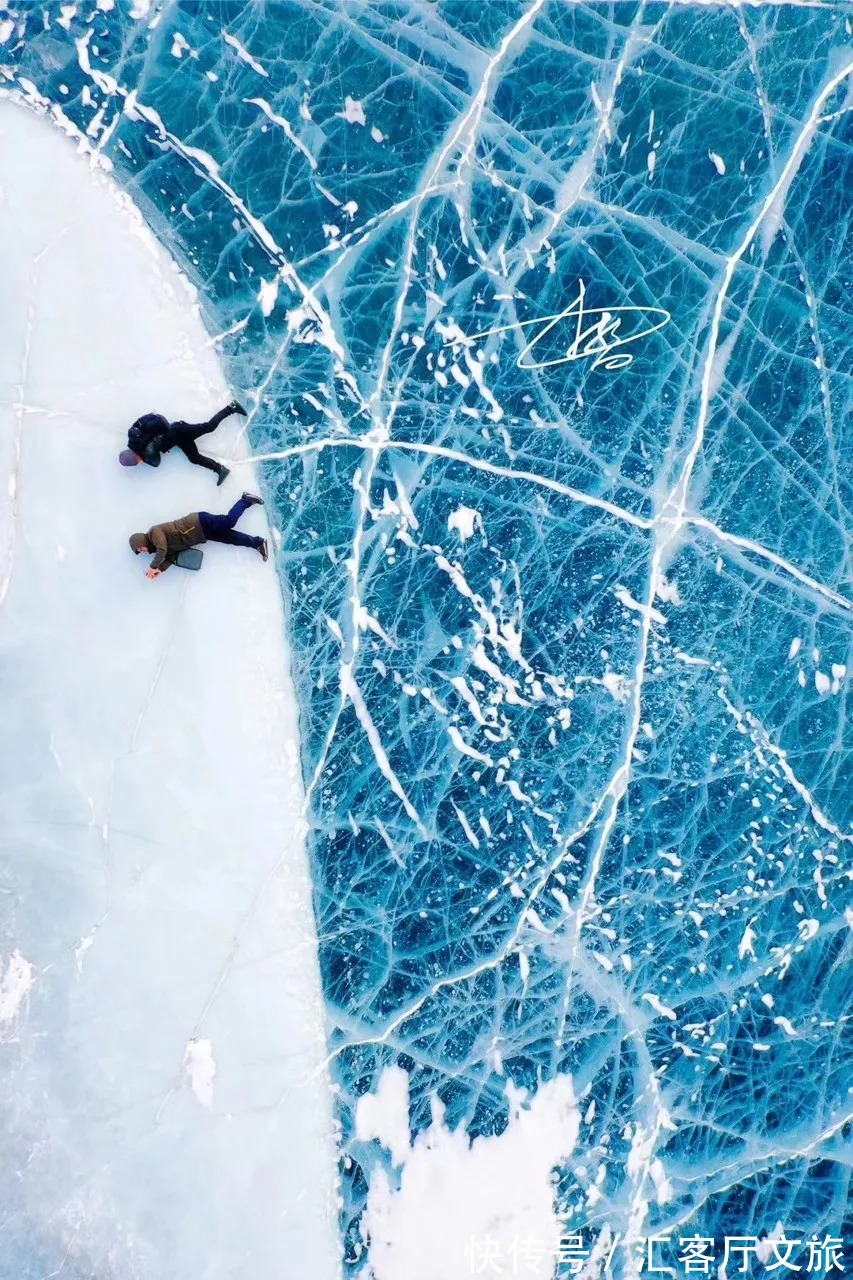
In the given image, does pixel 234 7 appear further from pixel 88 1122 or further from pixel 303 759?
pixel 88 1122

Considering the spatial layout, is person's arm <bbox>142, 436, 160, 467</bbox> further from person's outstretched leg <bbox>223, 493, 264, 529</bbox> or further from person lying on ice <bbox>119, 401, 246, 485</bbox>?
person's outstretched leg <bbox>223, 493, 264, 529</bbox>

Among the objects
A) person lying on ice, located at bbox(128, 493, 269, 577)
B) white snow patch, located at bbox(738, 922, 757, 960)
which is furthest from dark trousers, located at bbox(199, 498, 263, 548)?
white snow patch, located at bbox(738, 922, 757, 960)

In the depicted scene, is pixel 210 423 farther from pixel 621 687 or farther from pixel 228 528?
pixel 621 687

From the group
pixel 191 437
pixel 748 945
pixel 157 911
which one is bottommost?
pixel 157 911

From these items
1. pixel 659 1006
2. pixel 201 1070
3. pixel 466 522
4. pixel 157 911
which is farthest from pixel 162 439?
pixel 659 1006

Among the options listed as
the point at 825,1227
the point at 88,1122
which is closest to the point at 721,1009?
the point at 825,1227

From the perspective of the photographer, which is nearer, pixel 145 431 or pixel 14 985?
pixel 145 431
